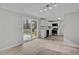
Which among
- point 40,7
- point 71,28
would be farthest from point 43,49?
point 40,7

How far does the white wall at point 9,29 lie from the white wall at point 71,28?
Answer: 1.03 meters

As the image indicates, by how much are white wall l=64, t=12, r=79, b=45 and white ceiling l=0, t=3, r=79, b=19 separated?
0.36 feet

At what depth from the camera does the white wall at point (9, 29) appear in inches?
90.4

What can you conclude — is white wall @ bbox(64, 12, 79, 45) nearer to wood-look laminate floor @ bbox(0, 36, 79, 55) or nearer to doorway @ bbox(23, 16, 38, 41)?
wood-look laminate floor @ bbox(0, 36, 79, 55)

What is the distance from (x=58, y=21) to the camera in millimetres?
2439

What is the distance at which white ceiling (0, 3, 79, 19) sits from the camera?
7.59 ft

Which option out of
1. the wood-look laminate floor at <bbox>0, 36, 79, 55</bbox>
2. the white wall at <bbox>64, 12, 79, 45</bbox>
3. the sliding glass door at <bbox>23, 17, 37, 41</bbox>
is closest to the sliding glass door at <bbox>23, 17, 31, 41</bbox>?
the sliding glass door at <bbox>23, 17, 37, 41</bbox>

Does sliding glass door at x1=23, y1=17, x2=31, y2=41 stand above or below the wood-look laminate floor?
above

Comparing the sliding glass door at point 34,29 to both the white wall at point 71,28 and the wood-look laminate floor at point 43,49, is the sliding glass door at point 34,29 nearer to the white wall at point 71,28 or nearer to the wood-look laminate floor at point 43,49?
the wood-look laminate floor at point 43,49

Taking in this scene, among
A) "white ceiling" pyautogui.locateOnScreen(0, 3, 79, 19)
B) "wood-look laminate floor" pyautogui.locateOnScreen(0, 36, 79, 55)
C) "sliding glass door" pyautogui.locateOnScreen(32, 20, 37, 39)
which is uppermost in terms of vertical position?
"white ceiling" pyautogui.locateOnScreen(0, 3, 79, 19)

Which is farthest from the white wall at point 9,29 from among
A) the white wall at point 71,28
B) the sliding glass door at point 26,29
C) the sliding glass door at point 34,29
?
the white wall at point 71,28

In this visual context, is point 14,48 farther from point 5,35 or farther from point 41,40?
point 41,40

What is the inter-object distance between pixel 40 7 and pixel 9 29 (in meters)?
0.83

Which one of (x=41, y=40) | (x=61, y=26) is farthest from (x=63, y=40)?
(x=41, y=40)
